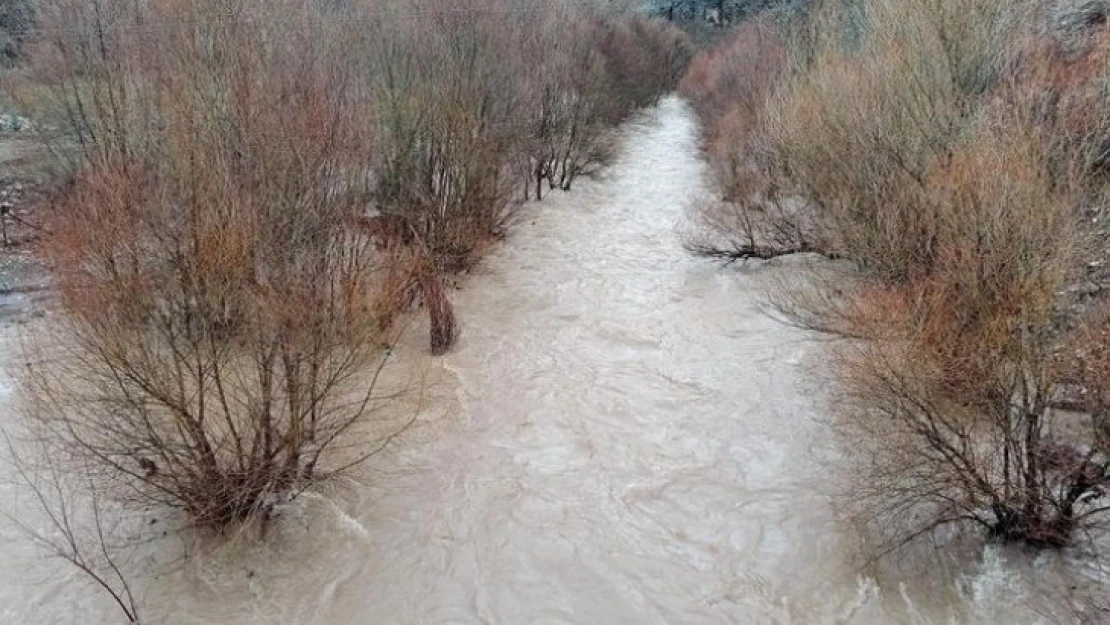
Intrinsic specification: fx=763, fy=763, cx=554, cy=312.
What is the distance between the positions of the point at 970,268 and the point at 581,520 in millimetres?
5040

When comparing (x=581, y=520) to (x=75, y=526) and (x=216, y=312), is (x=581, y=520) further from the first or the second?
(x=75, y=526)

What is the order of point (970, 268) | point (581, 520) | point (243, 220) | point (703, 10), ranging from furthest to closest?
point (703, 10)
point (581, 520)
point (970, 268)
point (243, 220)

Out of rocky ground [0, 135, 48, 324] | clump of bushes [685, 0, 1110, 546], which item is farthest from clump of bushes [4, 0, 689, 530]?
clump of bushes [685, 0, 1110, 546]

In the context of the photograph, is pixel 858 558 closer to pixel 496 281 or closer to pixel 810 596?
pixel 810 596

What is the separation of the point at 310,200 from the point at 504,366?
4680 millimetres

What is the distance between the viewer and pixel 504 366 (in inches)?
495

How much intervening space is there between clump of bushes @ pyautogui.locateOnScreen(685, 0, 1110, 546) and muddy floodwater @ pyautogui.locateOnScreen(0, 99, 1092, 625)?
0.76m

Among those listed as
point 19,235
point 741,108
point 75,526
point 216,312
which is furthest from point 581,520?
point 741,108

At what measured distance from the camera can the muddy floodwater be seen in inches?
297

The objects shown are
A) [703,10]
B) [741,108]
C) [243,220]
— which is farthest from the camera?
[703,10]

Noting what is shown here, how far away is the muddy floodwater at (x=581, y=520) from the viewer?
7.55 m

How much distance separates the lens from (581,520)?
348 inches

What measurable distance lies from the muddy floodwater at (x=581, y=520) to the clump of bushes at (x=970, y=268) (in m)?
0.76

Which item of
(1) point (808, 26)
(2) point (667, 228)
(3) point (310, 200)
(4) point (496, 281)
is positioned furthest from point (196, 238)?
(1) point (808, 26)
